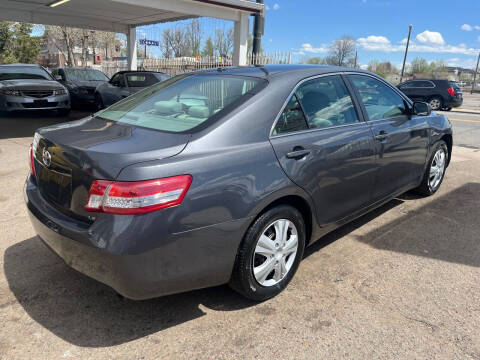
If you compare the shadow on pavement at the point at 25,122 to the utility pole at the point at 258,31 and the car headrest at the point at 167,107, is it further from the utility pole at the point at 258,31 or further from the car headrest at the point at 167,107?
the car headrest at the point at 167,107

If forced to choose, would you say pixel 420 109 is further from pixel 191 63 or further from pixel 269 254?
pixel 191 63

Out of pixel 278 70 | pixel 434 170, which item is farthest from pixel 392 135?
pixel 434 170

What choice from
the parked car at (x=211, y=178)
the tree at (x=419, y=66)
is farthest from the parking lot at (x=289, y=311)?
the tree at (x=419, y=66)

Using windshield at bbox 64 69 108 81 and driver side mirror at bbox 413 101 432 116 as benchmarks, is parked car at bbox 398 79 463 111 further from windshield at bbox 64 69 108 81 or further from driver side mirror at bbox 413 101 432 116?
driver side mirror at bbox 413 101 432 116

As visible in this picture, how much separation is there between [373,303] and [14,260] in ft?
9.32

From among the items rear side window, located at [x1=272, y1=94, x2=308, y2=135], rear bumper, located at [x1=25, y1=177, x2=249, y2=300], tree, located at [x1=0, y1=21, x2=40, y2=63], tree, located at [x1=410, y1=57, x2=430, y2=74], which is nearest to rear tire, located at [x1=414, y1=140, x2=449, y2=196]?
rear side window, located at [x1=272, y1=94, x2=308, y2=135]

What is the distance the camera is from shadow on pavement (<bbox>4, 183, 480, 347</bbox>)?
242cm

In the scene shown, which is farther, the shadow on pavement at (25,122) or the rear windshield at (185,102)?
the shadow on pavement at (25,122)

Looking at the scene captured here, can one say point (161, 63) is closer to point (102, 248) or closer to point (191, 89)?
point (191, 89)

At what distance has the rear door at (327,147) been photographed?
106 inches

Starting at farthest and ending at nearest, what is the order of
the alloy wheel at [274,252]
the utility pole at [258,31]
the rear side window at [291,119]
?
the utility pole at [258,31]
the rear side window at [291,119]
the alloy wheel at [274,252]

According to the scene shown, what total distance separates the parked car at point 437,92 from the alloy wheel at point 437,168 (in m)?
15.5

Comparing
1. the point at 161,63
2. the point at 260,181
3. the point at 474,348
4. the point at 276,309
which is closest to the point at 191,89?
the point at 260,181

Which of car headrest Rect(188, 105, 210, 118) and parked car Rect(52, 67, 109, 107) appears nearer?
car headrest Rect(188, 105, 210, 118)
